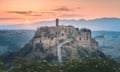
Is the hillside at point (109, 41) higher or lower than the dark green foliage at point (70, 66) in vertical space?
lower

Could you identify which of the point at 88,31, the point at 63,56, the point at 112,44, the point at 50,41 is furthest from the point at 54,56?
the point at 112,44

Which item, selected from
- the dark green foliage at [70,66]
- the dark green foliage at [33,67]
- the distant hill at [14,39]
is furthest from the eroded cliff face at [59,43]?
the dark green foliage at [33,67]

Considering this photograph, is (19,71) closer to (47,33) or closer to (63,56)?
(63,56)

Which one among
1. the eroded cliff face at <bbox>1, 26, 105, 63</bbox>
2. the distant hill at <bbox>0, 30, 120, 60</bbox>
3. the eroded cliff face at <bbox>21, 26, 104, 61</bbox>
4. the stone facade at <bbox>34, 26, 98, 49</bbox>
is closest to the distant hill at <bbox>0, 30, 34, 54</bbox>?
the distant hill at <bbox>0, 30, 120, 60</bbox>

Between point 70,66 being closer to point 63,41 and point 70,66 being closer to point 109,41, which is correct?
point 63,41

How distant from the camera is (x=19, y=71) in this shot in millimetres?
18625

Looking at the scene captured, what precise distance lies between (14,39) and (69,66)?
34.3 meters

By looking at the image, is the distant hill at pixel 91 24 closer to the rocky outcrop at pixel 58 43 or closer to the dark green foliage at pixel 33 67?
the rocky outcrop at pixel 58 43

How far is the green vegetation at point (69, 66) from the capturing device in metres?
18.8

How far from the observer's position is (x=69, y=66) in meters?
19.9

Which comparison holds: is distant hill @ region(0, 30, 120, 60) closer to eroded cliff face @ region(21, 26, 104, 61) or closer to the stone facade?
the stone facade

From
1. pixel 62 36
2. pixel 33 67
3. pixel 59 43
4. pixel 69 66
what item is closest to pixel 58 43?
pixel 59 43

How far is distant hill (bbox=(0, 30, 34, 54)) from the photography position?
5278 cm

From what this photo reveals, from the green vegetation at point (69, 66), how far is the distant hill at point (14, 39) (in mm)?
32289
